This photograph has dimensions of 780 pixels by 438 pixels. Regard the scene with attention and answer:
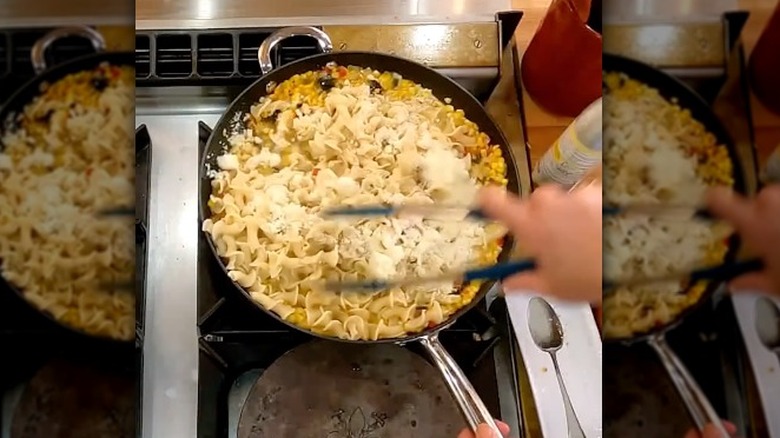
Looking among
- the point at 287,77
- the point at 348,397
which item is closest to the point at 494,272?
the point at 348,397

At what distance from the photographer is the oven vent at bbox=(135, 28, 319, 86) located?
2.91 ft

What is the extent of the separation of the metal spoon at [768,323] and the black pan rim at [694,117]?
0.02 meters

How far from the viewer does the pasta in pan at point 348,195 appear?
Result: 29.8 inches

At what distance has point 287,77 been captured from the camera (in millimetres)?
862

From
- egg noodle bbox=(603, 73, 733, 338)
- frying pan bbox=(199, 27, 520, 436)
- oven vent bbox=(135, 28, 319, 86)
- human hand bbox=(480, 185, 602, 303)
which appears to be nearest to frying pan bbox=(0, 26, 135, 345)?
egg noodle bbox=(603, 73, 733, 338)

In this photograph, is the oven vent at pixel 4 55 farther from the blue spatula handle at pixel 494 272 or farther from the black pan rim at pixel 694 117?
the blue spatula handle at pixel 494 272

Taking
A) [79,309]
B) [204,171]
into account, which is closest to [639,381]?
[79,309]

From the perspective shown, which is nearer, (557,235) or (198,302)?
(557,235)

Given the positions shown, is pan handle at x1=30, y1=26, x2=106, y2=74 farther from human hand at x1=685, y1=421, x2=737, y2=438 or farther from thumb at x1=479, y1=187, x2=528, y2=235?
thumb at x1=479, y1=187, x2=528, y2=235

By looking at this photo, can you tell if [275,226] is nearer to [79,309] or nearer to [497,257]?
[497,257]

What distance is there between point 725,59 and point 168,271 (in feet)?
2.22

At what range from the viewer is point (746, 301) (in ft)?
1.04

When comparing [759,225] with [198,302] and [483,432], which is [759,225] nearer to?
[483,432]

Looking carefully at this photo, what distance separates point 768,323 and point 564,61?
0.61 metres
